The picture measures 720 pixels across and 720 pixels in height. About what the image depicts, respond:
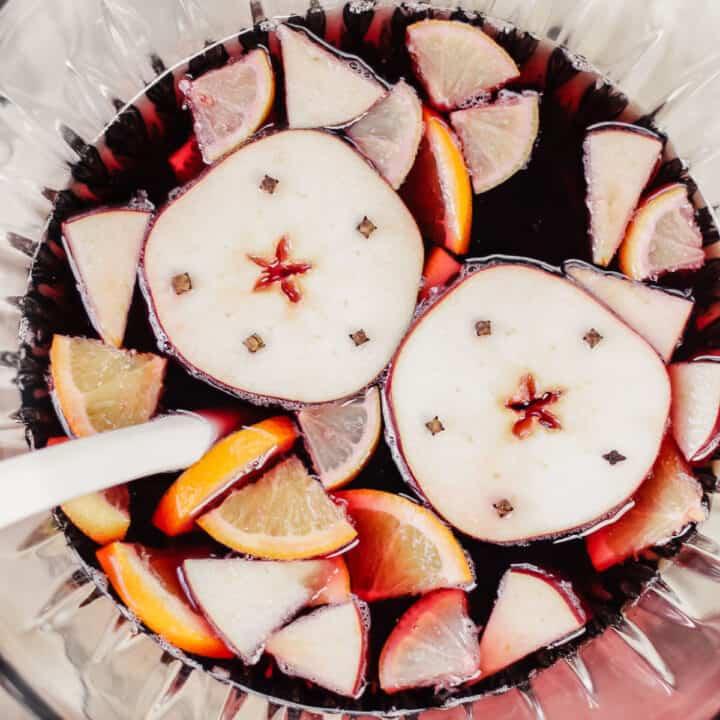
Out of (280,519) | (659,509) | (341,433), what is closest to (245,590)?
(280,519)

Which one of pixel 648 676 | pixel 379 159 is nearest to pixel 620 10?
pixel 379 159

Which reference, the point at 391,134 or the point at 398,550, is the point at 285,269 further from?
the point at 398,550

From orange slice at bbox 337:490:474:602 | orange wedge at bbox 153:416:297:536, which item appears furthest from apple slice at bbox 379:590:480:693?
orange wedge at bbox 153:416:297:536

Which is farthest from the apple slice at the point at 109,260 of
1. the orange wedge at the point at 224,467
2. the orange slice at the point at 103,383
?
the orange wedge at the point at 224,467

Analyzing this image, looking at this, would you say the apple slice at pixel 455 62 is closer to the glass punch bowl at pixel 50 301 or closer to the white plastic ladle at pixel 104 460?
the glass punch bowl at pixel 50 301

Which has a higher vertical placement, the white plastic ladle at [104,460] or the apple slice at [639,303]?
the apple slice at [639,303]

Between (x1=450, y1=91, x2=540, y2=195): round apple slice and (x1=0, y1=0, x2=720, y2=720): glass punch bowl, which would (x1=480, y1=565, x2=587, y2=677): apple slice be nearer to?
(x1=0, y1=0, x2=720, y2=720): glass punch bowl
